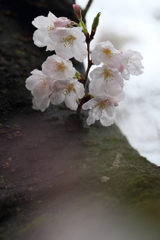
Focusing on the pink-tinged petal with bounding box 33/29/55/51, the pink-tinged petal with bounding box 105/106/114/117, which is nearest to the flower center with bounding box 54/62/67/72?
the pink-tinged petal with bounding box 33/29/55/51

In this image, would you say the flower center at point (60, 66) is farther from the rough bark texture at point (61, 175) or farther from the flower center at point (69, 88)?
the rough bark texture at point (61, 175)

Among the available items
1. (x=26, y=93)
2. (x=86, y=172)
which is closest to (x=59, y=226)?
(x=86, y=172)

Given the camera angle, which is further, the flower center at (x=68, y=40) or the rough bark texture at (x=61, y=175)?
the flower center at (x=68, y=40)

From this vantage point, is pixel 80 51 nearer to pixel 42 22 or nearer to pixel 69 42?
pixel 69 42

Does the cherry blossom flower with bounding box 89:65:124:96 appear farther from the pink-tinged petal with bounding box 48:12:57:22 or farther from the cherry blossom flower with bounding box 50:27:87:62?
the pink-tinged petal with bounding box 48:12:57:22

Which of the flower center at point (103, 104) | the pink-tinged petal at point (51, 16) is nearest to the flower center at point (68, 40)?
the pink-tinged petal at point (51, 16)

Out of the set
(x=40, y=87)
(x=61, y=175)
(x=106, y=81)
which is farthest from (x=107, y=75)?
(x=61, y=175)

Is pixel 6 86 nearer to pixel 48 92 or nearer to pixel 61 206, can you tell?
pixel 48 92
